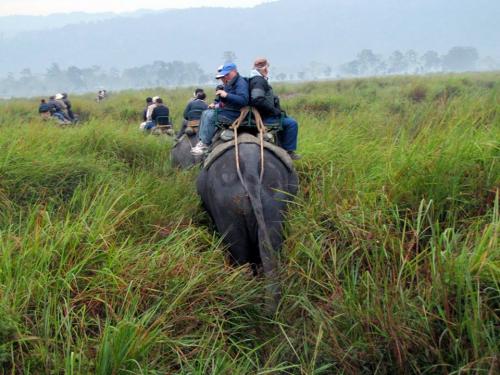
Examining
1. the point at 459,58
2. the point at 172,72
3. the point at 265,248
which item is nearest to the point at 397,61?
the point at 459,58

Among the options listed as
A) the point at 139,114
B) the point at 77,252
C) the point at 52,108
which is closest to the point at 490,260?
the point at 77,252

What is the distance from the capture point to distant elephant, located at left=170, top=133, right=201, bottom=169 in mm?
7027

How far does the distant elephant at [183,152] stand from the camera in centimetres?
703

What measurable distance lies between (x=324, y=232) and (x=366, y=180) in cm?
82

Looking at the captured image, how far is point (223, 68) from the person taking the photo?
15.4 feet

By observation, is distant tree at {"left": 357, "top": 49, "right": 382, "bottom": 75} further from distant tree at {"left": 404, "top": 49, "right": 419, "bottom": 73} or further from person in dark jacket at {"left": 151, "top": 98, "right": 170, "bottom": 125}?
person in dark jacket at {"left": 151, "top": 98, "right": 170, "bottom": 125}

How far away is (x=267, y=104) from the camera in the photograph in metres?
4.46

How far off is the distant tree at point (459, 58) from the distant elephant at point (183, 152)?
506ft

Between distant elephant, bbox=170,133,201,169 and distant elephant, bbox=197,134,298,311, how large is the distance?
286 centimetres

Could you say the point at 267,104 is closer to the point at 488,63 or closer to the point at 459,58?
the point at 459,58

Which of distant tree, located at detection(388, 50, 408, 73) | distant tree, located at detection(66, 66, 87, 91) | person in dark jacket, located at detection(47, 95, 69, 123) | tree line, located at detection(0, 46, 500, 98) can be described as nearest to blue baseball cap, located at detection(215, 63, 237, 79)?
person in dark jacket, located at detection(47, 95, 69, 123)

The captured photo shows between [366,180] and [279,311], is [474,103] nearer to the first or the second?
[366,180]

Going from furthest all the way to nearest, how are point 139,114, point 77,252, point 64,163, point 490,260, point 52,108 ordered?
point 139,114 → point 52,108 → point 64,163 → point 77,252 → point 490,260

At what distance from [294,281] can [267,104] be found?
5.60 feet
